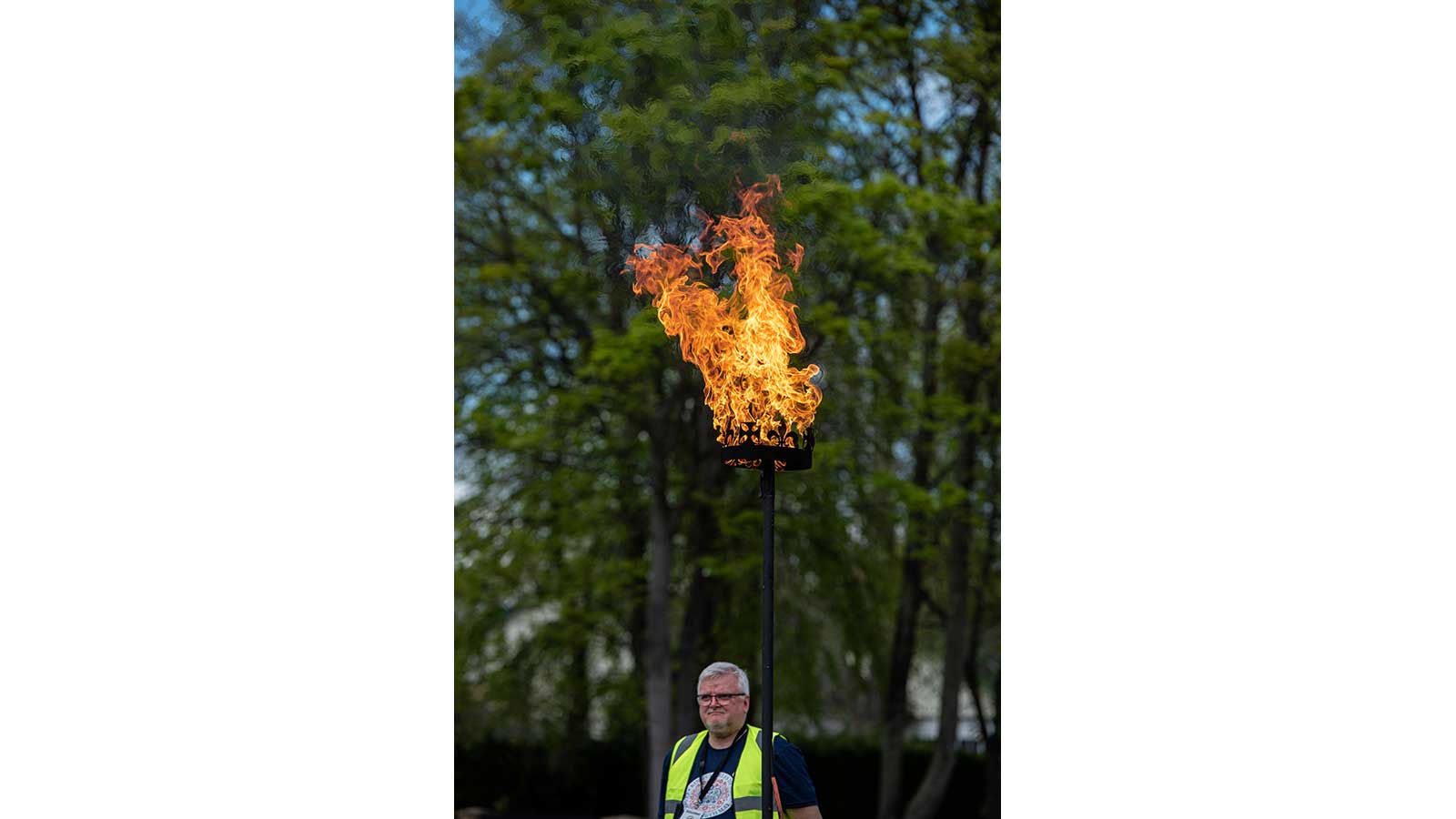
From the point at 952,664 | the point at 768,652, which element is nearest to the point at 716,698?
the point at 768,652

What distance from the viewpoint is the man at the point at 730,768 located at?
4.89m

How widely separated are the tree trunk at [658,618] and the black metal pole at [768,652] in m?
8.30

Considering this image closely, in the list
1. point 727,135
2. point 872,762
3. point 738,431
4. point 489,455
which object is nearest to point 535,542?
point 489,455

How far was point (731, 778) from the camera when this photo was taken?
4.91m

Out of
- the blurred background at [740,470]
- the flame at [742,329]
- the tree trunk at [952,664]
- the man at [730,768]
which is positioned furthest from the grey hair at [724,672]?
the tree trunk at [952,664]

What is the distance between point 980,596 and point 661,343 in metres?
3.86

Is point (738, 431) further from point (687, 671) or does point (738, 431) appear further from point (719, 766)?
point (687, 671)

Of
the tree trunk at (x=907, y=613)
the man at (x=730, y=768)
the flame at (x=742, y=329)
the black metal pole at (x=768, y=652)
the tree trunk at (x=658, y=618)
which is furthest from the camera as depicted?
the tree trunk at (x=907, y=613)

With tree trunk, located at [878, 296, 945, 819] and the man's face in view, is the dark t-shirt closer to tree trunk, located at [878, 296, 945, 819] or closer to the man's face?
the man's face

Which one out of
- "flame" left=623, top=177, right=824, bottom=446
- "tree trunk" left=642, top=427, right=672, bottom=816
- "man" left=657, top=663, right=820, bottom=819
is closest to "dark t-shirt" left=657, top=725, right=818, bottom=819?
"man" left=657, top=663, right=820, bottom=819

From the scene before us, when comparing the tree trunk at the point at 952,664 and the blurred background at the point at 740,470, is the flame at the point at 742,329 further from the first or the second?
the tree trunk at the point at 952,664

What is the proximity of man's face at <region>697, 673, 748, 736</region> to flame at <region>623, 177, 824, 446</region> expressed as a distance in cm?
78

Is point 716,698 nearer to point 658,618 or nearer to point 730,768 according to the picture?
point 730,768

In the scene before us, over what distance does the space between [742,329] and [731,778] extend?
1.58 meters
